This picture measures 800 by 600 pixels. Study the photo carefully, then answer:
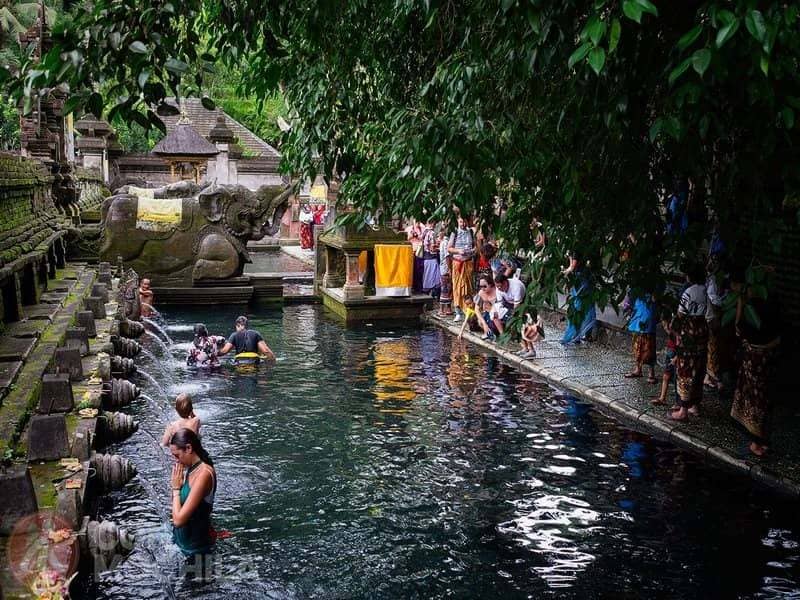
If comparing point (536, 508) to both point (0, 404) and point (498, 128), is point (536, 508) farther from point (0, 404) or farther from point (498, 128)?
point (0, 404)

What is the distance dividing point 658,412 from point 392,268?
29.4 feet

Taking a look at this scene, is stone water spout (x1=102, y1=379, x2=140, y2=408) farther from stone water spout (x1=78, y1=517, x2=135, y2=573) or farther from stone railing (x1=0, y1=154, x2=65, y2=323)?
stone water spout (x1=78, y1=517, x2=135, y2=573)

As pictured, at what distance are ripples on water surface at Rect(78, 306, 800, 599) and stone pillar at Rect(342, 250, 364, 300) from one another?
19.1ft

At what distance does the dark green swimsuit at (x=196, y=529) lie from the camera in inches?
255

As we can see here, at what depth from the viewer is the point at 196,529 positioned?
6.61 meters

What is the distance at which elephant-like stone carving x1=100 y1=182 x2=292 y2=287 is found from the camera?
2012 centimetres

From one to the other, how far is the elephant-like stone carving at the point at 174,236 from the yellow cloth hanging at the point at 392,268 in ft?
10.9

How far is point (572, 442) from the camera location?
32.2 feet

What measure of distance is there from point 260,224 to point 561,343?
29.4ft

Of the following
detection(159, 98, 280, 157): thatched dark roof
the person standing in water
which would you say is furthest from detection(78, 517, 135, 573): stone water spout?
detection(159, 98, 280, 157): thatched dark roof

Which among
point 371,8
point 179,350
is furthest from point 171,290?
point 371,8

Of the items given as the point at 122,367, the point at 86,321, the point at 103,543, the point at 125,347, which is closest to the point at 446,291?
the point at 125,347

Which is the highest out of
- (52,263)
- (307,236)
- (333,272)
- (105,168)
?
(105,168)

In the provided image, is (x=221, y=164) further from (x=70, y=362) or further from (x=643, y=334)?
(x=70, y=362)
